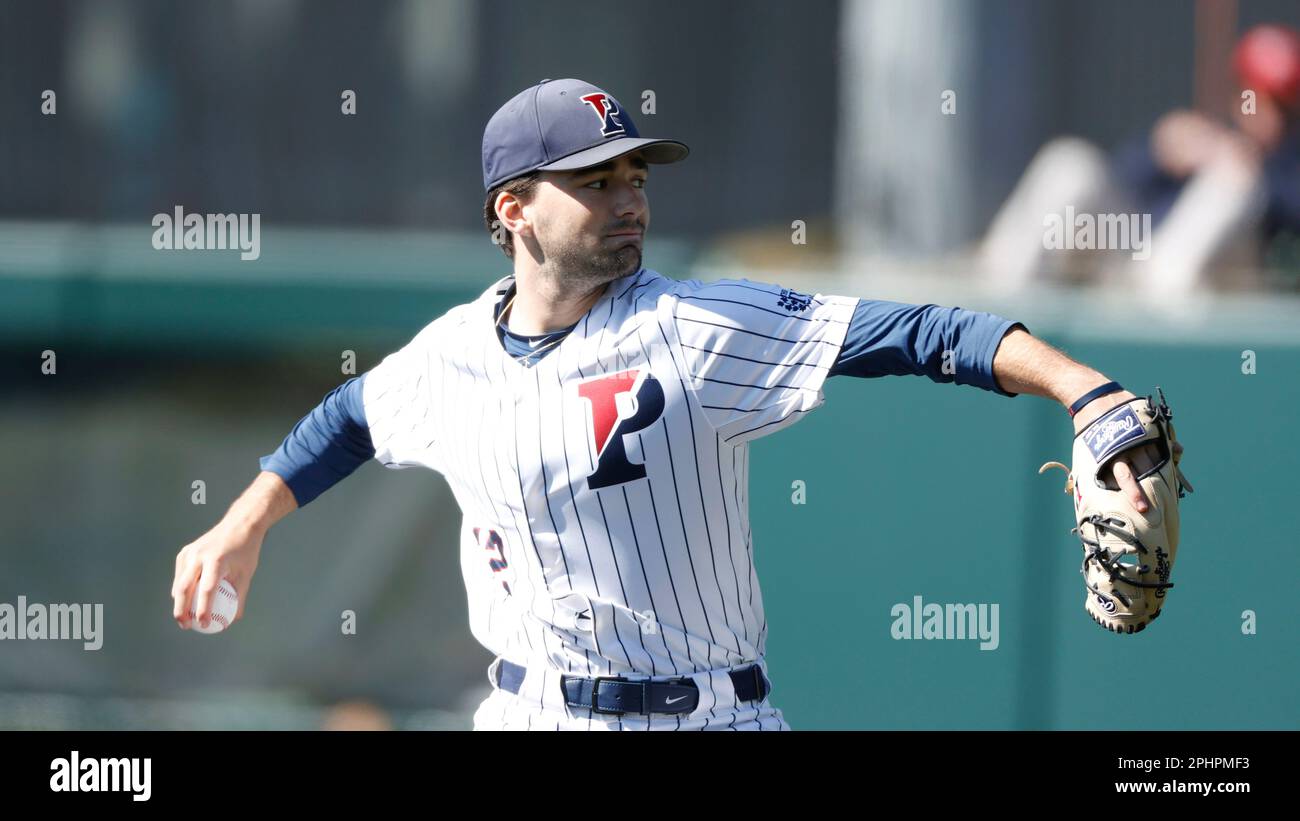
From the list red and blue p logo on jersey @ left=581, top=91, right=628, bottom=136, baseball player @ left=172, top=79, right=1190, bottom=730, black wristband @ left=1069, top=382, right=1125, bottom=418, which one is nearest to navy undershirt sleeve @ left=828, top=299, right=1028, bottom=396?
baseball player @ left=172, top=79, right=1190, bottom=730

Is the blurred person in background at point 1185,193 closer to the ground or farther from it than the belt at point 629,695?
farther from it

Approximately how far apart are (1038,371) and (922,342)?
19 cm

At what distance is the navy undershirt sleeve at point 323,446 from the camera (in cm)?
273

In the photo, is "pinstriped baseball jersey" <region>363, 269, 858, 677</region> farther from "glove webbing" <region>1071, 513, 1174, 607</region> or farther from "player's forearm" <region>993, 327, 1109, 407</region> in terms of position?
"glove webbing" <region>1071, 513, 1174, 607</region>

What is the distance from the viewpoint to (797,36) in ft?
14.6

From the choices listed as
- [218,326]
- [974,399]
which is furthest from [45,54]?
[974,399]

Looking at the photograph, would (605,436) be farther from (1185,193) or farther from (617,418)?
(1185,193)

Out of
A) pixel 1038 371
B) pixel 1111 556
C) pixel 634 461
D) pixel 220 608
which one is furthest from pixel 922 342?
pixel 220 608

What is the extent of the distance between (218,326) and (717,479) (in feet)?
8.57

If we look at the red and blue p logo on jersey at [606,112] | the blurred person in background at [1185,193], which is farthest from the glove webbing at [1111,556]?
the blurred person in background at [1185,193]

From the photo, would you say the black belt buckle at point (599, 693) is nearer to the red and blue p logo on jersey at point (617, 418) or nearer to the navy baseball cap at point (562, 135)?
the red and blue p logo on jersey at point (617, 418)

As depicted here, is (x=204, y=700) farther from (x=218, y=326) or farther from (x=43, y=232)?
(x=43, y=232)

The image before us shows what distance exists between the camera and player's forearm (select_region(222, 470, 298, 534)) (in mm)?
2609

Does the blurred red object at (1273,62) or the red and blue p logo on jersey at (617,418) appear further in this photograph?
the blurred red object at (1273,62)
